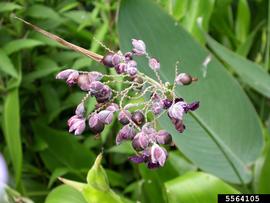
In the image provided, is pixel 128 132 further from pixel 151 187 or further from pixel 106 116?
pixel 151 187

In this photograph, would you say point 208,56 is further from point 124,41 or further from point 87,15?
point 87,15

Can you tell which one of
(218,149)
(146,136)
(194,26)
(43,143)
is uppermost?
(146,136)

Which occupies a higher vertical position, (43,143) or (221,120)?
(221,120)

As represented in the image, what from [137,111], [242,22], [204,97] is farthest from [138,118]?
[242,22]

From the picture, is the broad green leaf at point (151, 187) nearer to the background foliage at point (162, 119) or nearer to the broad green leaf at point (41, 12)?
the background foliage at point (162, 119)

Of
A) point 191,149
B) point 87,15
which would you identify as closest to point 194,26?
point 87,15

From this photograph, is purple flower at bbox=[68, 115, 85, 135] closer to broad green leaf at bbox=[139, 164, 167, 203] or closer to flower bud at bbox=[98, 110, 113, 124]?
flower bud at bbox=[98, 110, 113, 124]

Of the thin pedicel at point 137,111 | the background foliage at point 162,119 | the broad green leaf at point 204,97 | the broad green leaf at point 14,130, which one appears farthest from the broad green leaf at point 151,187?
the thin pedicel at point 137,111

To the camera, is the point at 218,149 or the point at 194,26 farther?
the point at 194,26
